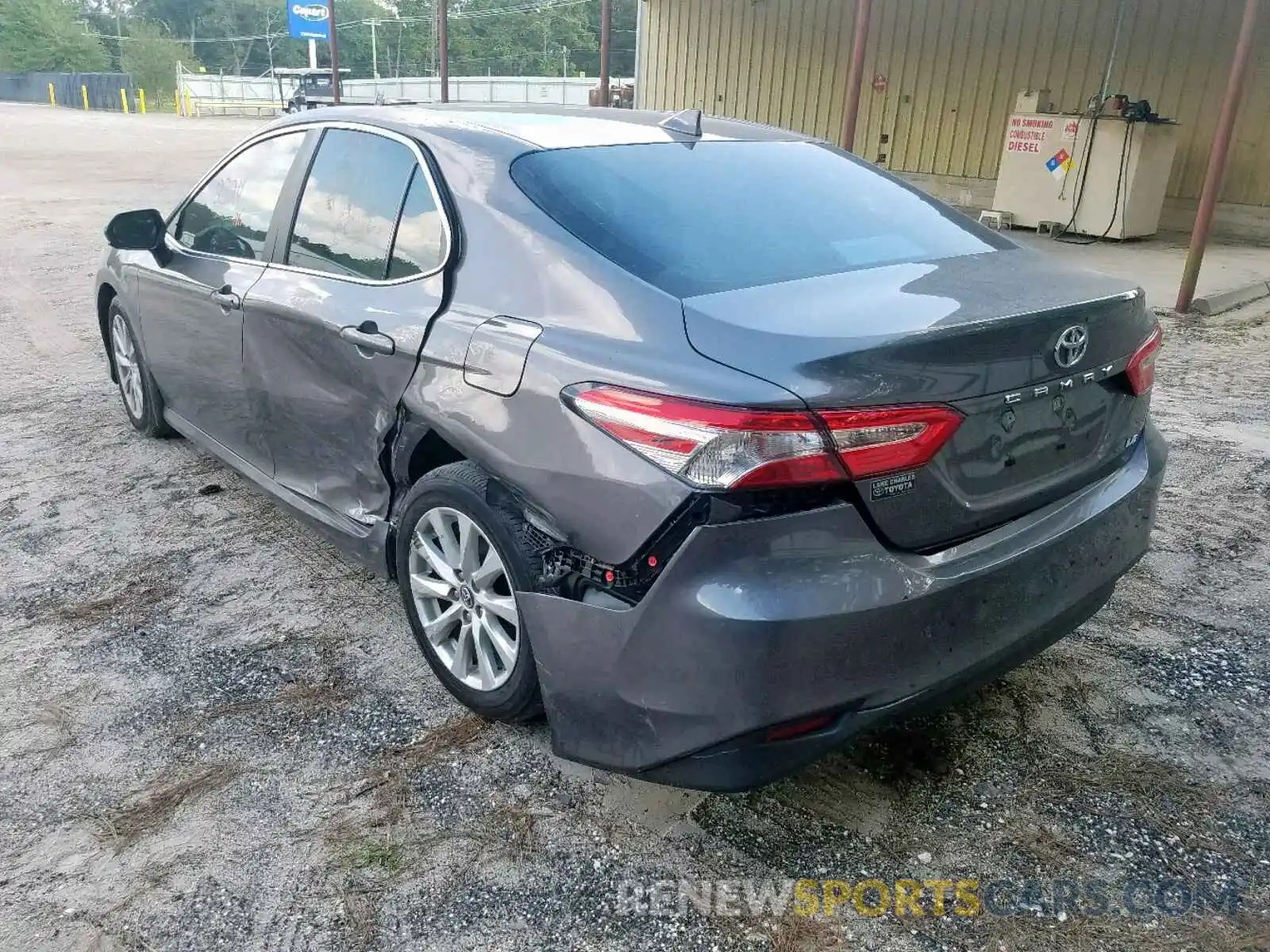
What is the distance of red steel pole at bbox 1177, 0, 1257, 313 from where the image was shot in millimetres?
7898

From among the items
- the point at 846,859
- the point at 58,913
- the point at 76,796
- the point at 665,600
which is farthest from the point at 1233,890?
the point at 76,796

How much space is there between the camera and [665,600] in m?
2.02

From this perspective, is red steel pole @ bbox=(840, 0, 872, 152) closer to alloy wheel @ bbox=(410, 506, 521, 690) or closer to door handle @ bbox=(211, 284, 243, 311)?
door handle @ bbox=(211, 284, 243, 311)

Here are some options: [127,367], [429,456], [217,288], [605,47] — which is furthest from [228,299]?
[605,47]

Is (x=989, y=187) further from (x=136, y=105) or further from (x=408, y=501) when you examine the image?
(x=136, y=105)

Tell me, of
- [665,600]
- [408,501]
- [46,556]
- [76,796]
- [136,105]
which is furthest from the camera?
[136,105]

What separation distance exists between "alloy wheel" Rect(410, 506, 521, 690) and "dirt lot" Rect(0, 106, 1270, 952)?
8.5 inches

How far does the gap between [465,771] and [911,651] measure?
3.96ft

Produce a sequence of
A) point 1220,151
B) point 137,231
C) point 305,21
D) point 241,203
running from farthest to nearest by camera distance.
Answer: point 305,21, point 1220,151, point 137,231, point 241,203

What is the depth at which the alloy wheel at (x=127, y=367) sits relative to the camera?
188 inches

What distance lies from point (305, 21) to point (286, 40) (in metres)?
44.6

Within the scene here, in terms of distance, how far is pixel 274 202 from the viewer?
351 centimetres

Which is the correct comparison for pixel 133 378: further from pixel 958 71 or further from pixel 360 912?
pixel 958 71

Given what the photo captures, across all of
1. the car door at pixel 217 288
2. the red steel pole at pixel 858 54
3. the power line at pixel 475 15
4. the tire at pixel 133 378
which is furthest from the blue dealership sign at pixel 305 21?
the car door at pixel 217 288
